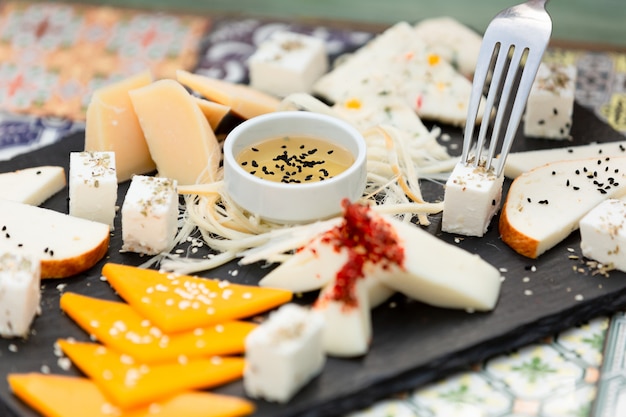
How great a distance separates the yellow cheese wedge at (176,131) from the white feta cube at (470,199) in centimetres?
107

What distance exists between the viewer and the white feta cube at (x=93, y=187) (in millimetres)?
3963

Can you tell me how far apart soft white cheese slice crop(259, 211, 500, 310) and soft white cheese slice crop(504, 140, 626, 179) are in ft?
2.98

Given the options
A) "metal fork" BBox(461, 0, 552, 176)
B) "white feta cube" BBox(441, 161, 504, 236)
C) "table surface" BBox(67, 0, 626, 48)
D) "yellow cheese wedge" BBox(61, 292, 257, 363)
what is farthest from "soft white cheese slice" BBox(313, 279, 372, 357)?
"table surface" BBox(67, 0, 626, 48)

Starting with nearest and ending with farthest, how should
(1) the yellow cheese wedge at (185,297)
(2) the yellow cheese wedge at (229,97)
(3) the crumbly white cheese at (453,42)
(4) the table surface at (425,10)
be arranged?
(1) the yellow cheese wedge at (185,297)
(2) the yellow cheese wedge at (229,97)
(3) the crumbly white cheese at (453,42)
(4) the table surface at (425,10)

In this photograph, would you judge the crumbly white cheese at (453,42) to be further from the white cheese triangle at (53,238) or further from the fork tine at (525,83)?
the white cheese triangle at (53,238)

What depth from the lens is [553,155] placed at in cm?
452

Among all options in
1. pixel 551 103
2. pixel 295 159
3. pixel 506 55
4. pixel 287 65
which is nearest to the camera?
pixel 506 55

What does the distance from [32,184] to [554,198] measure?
2291mm

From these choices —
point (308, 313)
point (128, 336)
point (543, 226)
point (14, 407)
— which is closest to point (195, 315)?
point (128, 336)

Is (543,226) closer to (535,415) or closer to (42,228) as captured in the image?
(535,415)

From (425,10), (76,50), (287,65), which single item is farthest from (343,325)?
(425,10)

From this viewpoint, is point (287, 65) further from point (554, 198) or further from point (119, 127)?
point (554, 198)

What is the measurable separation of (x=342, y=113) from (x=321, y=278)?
141 cm

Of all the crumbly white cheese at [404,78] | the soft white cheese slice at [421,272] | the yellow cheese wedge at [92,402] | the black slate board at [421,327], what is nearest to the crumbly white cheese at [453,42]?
the crumbly white cheese at [404,78]
